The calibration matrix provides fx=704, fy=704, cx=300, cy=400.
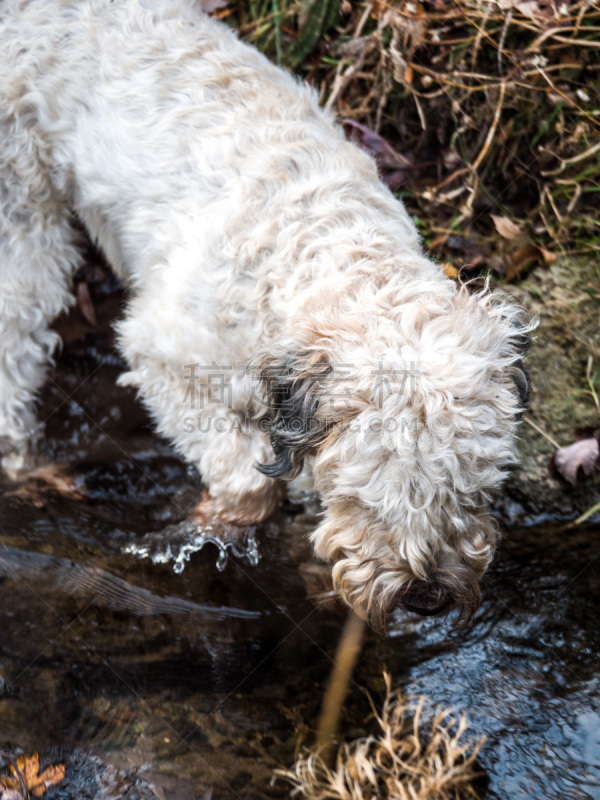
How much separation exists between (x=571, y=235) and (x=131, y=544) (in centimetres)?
373

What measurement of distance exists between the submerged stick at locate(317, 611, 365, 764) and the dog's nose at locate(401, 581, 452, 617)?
89 centimetres

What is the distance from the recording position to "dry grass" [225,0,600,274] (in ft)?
16.8

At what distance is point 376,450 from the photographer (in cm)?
285

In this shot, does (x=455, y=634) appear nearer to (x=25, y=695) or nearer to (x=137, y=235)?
(x=25, y=695)

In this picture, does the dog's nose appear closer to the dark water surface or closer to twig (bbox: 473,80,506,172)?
the dark water surface

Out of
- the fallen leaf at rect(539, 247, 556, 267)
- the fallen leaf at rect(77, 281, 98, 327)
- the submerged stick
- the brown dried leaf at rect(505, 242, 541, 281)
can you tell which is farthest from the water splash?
the fallen leaf at rect(539, 247, 556, 267)

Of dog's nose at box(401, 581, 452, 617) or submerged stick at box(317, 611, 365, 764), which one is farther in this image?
submerged stick at box(317, 611, 365, 764)

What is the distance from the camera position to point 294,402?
3.10 meters

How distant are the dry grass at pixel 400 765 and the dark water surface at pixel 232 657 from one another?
113 millimetres

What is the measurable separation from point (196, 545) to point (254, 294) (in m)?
1.78

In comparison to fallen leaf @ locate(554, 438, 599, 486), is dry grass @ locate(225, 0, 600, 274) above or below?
above

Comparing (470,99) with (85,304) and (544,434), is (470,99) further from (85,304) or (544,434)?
(85,304)

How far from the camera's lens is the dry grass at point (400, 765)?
3.09 meters

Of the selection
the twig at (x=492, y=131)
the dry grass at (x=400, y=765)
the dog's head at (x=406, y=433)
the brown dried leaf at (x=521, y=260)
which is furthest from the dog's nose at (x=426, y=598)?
Answer: the twig at (x=492, y=131)
